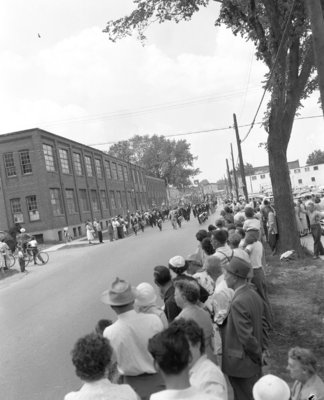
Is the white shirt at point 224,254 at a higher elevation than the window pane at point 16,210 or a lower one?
lower

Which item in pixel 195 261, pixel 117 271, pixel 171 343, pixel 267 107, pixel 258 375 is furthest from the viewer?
pixel 117 271

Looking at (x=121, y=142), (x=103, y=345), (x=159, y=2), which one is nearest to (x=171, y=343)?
(x=103, y=345)

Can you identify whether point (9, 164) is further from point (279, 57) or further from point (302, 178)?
point (302, 178)

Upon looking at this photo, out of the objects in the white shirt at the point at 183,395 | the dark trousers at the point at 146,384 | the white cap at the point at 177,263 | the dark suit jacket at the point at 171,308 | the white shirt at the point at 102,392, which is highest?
the white cap at the point at 177,263

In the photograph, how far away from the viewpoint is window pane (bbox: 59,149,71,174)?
1644 inches

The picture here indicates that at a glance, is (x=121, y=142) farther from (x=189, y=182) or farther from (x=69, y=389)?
(x=69, y=389)

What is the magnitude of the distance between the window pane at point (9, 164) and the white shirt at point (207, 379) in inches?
1452

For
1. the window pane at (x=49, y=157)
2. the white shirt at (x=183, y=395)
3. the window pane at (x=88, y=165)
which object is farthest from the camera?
the window pane at (x=88, y=165)

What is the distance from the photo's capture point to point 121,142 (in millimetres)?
98875

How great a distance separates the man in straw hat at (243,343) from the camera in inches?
152

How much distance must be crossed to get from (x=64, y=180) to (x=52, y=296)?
1171 inches

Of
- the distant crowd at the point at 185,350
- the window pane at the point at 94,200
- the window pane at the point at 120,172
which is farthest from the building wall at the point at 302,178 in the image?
the distant crowd at the point at 185,350

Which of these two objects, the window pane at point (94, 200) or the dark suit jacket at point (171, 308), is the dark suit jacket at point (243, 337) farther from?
the window pane at point (94, 200)

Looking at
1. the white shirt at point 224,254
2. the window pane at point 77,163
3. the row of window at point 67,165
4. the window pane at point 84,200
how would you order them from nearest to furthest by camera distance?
the white shirt at point 224,254, the row of window at point 67,165, the window pane at point 84,200, the window pane at point 77,163
